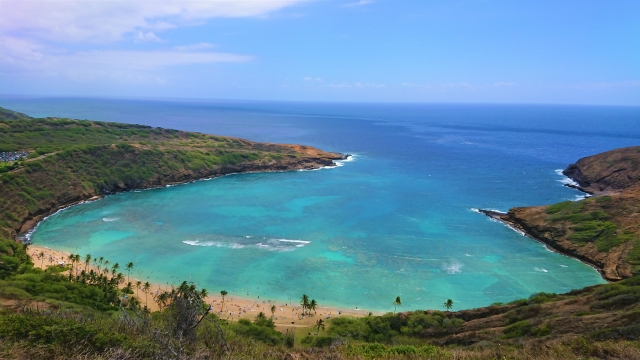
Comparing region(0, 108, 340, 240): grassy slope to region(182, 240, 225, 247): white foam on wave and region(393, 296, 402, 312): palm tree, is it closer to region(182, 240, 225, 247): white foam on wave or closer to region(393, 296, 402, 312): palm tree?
region(182, 240, 225, 247): white foam on wave

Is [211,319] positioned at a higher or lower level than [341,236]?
higher

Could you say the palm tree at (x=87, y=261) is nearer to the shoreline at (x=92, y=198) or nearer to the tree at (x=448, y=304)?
the shoreline at (x=92, y=198)

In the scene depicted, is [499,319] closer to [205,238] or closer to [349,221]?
[349,221]

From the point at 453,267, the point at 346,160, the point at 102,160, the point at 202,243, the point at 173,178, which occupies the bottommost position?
the point at 202,243

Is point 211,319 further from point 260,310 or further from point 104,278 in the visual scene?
point 104,278

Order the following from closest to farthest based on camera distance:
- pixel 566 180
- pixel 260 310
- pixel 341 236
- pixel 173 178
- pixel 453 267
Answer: pixel 260 310
pixel 453 267
pixel 341 236
pixel 173 178
pixel 566 180

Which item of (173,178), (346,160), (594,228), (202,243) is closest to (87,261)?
(202,243)

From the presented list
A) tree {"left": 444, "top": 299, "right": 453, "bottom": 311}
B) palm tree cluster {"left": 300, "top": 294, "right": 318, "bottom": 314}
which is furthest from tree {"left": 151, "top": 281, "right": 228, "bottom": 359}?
tree {"left": 444, "top": 299, "right": 453, "bottom": 311}
